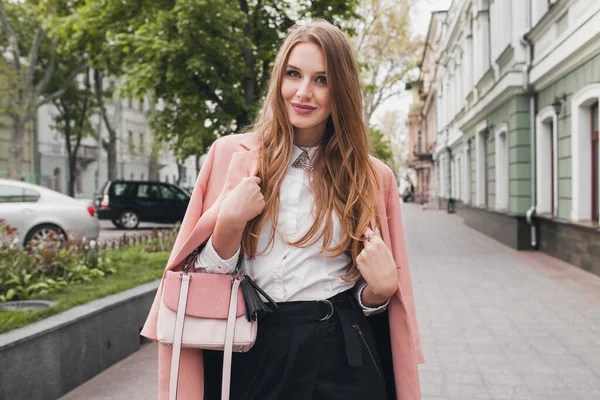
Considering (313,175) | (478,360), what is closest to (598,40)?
(478,360)

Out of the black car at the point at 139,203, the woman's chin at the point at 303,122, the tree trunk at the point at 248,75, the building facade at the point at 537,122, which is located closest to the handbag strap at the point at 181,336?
the woman's chin at the point at 303,122

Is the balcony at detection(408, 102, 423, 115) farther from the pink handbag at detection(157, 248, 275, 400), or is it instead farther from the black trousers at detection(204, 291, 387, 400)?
the pink handbag at detection(157, 248, 275, 400)

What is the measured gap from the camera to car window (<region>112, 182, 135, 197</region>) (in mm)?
20297

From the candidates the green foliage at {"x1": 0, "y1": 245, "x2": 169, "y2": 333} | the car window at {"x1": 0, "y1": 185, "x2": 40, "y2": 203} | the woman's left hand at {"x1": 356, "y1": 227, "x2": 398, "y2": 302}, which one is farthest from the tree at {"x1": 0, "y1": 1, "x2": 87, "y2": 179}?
the woman's left hand at {"x1": 356, "y1": 227, "x2": 398, "y2": 302}

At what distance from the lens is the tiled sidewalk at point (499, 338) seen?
445 centimetres

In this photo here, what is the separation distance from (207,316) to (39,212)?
34.1 ft

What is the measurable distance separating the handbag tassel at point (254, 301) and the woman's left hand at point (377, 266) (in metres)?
0.26

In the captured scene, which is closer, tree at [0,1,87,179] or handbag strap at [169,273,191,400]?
handbag strap at [169,273,191,400]

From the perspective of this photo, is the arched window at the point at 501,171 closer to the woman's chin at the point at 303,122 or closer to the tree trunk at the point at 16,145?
the woman's chin at the point at 303,122

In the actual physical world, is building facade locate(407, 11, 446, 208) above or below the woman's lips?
above

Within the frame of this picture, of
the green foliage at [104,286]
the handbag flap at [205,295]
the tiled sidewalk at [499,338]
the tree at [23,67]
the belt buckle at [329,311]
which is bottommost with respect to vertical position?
the tiled sidewalk at [499,338]

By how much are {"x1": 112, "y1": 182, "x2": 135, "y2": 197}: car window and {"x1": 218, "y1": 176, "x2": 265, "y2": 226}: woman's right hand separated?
19.5 m

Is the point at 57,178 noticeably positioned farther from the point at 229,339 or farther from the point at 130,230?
the point at 229,339

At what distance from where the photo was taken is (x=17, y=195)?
11.0 meters
